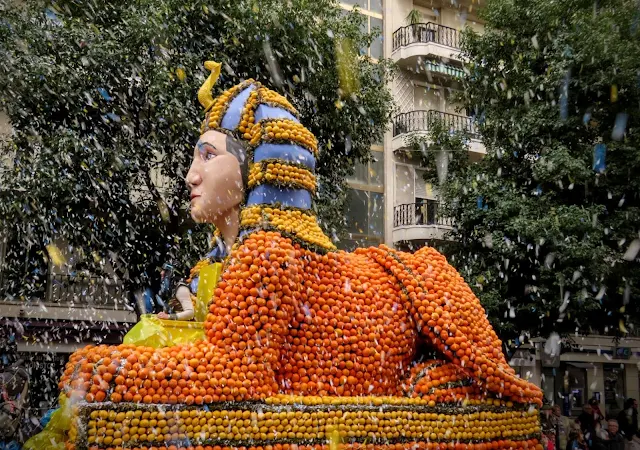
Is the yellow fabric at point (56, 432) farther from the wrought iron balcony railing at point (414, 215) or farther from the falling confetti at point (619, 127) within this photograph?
the wrought iron balcony railing at point (414, 215)

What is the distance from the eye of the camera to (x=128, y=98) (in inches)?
377

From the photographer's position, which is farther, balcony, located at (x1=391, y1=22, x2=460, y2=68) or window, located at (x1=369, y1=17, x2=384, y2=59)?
window, located at (x1=369, y1=17, x2=384, y2=59)

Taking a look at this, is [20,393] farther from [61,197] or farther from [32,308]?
[32,308]

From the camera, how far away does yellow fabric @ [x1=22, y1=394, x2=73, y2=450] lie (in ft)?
8.72

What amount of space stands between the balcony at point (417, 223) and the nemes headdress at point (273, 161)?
44.0 ft

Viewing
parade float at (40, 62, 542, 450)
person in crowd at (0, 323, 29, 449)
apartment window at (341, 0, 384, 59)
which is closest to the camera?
parade float at (40, 62, 542, 450)

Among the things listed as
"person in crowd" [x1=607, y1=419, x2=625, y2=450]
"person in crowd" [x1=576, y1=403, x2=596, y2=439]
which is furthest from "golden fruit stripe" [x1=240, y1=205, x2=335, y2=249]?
"person in crowd" [x1=576, y1=403, x2=596, y2=439]

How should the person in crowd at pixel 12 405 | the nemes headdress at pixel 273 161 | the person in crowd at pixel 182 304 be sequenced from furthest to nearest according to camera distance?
the person in crowd at pixel 12 405
the person in crowd at pixel 182 304
the nemes headdress at pixel 273 161

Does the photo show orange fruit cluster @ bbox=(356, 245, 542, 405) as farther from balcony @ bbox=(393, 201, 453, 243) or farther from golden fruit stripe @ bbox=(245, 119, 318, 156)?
balcony @ bbox=(393, 201, 453, 243)

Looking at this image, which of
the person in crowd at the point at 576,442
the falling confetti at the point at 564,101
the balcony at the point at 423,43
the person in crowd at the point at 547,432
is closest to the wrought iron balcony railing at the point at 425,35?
the balcony at the point at 423,43

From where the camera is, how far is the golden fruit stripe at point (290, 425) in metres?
2.58

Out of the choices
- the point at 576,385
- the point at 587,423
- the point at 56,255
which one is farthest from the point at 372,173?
the point at 576,385

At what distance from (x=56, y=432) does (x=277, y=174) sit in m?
1.53

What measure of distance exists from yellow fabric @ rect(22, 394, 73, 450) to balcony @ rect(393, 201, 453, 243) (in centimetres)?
1427
